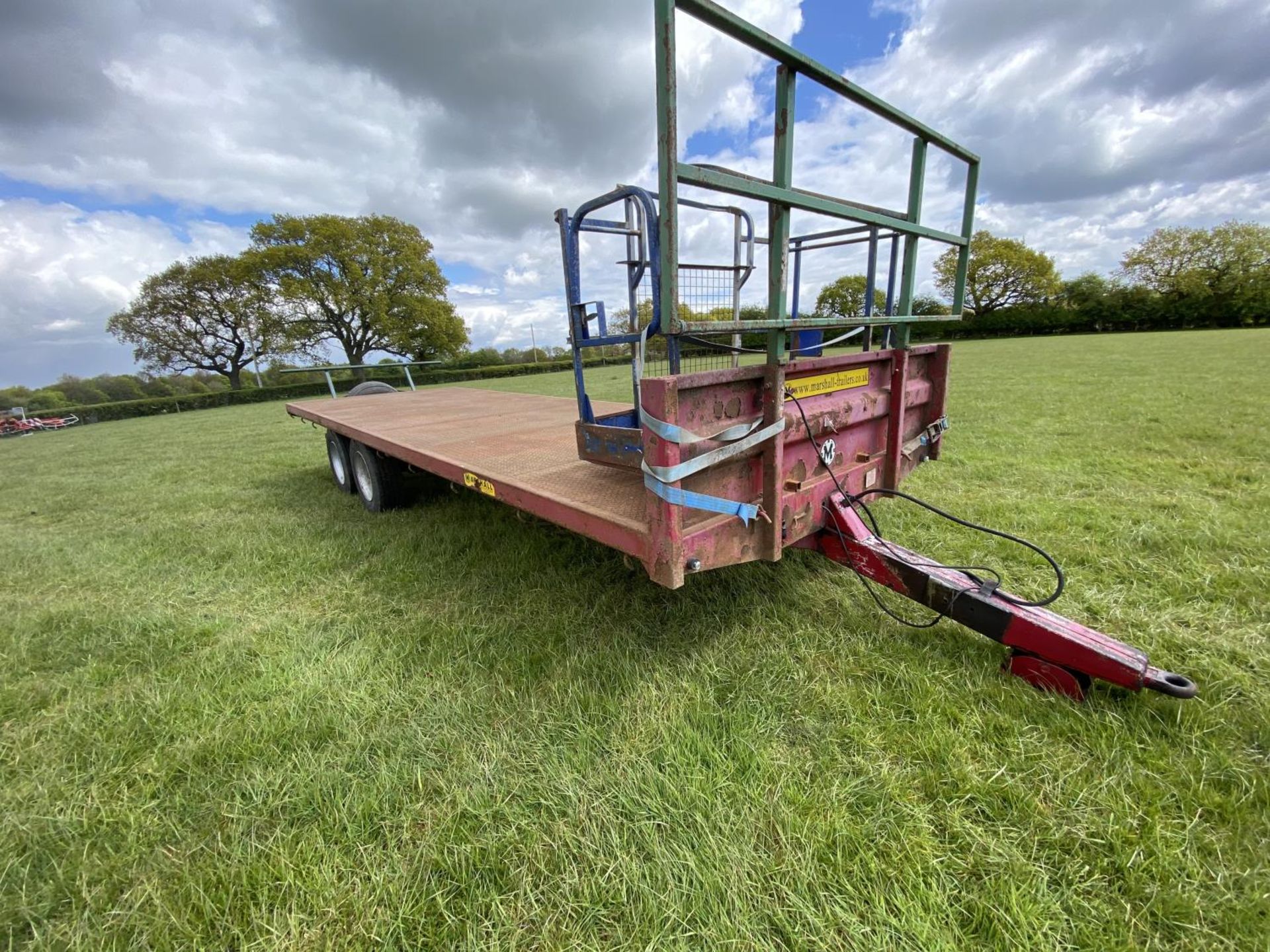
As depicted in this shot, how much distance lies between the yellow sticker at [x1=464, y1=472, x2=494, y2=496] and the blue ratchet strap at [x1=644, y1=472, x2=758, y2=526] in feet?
3.93

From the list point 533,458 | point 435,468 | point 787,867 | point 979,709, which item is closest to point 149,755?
point 435,468

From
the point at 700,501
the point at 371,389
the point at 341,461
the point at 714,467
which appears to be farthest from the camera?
the point at 371,389

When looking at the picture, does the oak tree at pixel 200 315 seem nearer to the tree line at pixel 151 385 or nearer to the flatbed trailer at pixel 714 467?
the tree line at pixel 151 385

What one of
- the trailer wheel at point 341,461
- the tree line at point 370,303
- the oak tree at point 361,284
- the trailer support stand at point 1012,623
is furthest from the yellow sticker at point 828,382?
the oak tree at point 361,284

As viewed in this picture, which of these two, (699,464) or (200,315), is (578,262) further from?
(200,315)

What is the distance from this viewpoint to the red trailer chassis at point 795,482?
1778 millimetres

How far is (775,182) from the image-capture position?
188cm

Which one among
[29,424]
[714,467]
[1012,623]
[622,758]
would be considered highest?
[714,467]

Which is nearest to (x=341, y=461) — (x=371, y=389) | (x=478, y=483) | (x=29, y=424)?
(x=478, y=483)

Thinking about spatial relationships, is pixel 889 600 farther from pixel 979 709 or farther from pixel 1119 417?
pixel 1119 417

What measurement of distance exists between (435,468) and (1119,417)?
27.5 feet

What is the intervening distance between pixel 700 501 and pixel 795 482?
66cm

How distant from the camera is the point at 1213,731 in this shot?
1.74m

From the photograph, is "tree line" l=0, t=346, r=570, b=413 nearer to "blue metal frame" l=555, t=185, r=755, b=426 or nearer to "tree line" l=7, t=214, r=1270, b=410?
"tree line" l=7, t=214, r=1270, b=410
